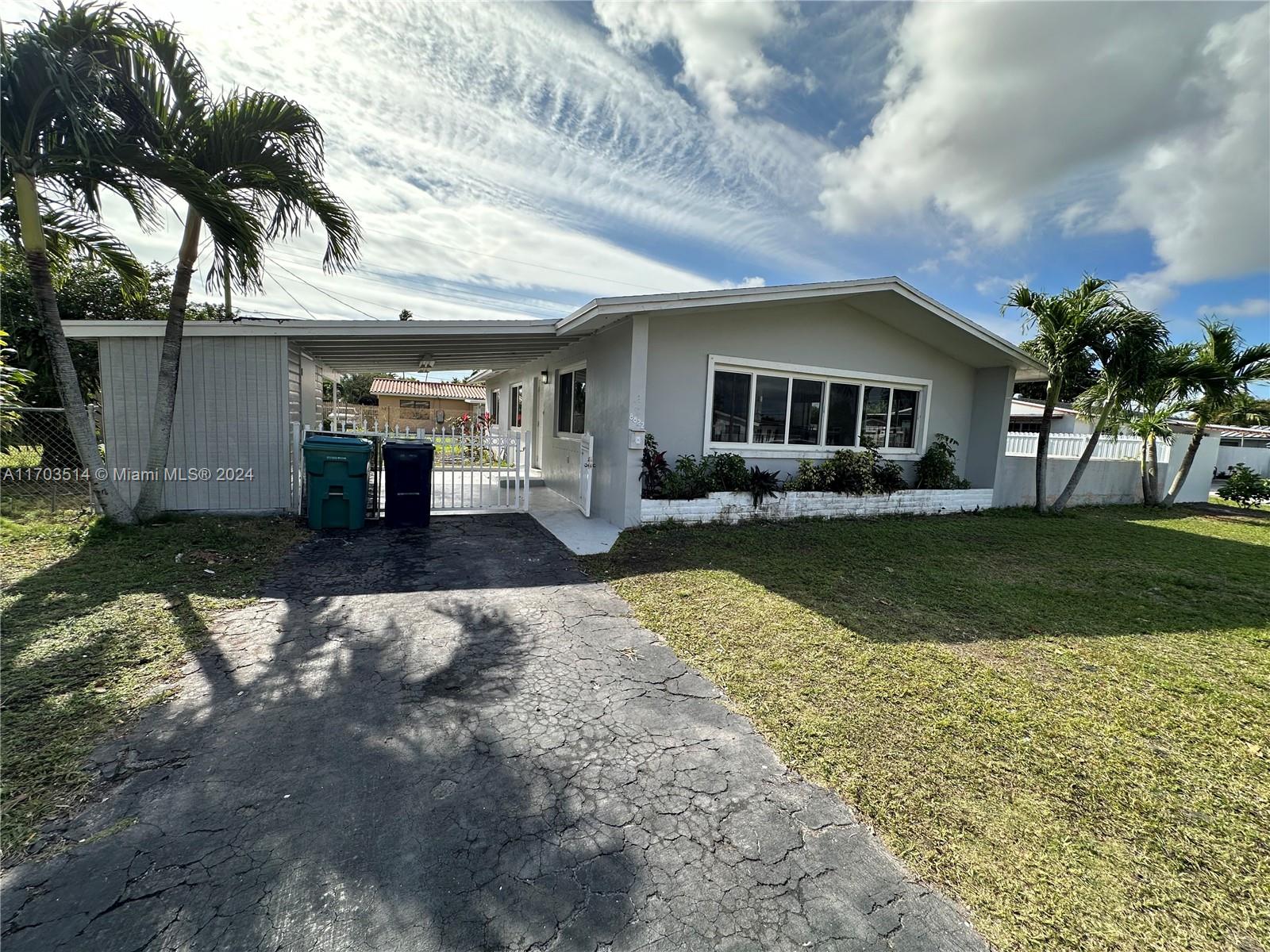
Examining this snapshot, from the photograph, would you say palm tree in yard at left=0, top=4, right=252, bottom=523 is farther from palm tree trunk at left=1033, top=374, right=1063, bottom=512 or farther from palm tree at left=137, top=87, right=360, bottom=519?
palm tree trunk at left=1033, top=374, right=1063, bottom=512

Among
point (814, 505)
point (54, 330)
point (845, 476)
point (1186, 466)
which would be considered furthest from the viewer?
point (1186, 466)

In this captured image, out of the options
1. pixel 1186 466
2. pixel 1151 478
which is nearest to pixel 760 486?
pixel 1151 478

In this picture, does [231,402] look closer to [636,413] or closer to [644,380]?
[636,413]

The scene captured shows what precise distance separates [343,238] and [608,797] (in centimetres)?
721

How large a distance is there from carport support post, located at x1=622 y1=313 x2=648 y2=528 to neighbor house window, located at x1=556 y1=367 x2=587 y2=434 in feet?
6.82

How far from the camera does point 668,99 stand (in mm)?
8266

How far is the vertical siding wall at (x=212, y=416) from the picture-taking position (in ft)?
22.4

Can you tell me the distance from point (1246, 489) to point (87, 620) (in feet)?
68.7

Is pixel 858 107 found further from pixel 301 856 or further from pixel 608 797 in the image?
pixel 301 856

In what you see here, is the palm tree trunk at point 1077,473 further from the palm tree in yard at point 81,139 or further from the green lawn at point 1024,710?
the palm tree in yard at point 81,139

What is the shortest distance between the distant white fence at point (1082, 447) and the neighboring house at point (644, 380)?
253 cm

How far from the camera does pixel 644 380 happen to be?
283 inches

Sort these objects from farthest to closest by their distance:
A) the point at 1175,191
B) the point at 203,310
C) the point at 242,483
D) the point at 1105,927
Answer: the point at 203,310
the point at 1175,191
the point at 242,483
the point at 1105,927

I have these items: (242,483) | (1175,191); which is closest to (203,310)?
(242,483)
